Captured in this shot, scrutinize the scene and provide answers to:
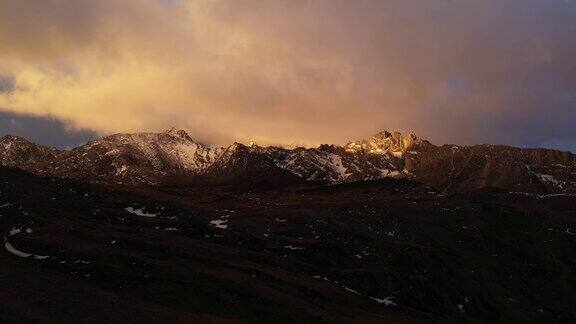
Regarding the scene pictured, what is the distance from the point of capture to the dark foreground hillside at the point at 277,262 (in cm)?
6888

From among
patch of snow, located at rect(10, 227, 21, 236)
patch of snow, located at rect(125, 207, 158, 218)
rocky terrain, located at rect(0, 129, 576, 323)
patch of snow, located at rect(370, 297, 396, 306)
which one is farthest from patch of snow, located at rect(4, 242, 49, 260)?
patch of snow, located at rect(125, 207, 158, 218)

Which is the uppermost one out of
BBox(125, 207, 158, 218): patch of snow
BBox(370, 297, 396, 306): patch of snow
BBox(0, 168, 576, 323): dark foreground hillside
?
BBox(125, 207, 158, 218): patch of snow

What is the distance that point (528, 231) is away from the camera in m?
172

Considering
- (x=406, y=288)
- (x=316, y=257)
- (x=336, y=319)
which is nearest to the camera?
(x=336, y=319)

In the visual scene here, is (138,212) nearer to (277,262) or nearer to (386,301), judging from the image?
(277,262)

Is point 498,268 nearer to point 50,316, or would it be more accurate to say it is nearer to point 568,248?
point 568,248

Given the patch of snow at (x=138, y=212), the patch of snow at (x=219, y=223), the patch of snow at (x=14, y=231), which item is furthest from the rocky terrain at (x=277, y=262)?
the patch of snow at (x=219, y=223)

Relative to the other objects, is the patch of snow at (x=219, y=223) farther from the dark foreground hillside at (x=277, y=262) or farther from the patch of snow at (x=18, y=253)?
the patch of snow at (x=18, y=253)

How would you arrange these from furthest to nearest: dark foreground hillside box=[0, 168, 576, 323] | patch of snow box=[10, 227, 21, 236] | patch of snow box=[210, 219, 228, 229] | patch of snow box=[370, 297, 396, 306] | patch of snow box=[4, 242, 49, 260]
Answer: patch of snow box=[210, 219, 228, 229]
patch of snow box=[370, 297, 396, 306]
patch of snow box=[10, 227, 21, 236]
patch of snow box=[4, 242, 49, 260]
dark foreground hillside box=[0, 168, 576, 323]

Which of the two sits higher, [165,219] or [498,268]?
[165,219]

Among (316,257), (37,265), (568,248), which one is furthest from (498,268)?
(37,265)

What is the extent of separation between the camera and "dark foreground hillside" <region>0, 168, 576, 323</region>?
68.9 meters

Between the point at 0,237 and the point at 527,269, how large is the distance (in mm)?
125011

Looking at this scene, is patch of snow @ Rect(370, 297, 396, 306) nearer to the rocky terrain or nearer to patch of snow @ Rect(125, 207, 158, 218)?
the rocky terrain
